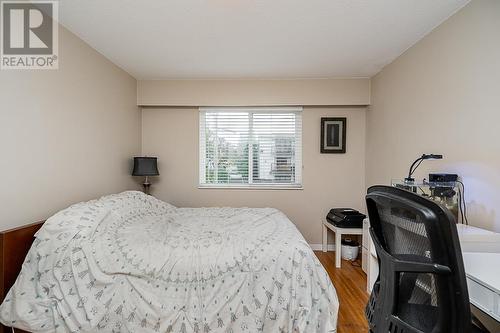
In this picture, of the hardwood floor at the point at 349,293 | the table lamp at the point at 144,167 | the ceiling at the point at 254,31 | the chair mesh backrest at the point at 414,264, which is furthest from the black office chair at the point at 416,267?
the table lamp at the point at 144,167

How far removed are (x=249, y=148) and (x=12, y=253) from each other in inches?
109

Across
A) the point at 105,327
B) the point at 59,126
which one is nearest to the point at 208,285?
the point at 105,327

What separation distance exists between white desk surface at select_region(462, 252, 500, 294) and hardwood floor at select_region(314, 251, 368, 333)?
40.1 inches

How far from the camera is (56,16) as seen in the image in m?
2.08

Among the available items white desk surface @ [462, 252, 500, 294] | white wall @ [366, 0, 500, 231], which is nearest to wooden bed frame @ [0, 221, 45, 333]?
white desk surface @ [462, 252, 500, 294]

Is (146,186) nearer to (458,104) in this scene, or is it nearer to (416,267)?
(416,267)

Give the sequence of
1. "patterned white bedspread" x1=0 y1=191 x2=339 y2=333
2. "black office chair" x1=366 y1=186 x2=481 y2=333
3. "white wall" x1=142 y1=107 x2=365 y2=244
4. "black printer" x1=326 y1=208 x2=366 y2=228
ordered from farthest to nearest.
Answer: "white wall" x1=142 y1=107 x2=365 y2=244, "black printer" x1=326 y1=208 x2=366 y2=228, "patterned white bedspread" x1=0 y1=191 x2=339 y2=333, "black office chair" x1=366 y1=186 x2=481 y2=333

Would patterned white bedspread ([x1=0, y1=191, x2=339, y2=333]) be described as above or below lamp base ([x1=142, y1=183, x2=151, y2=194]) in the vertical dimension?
below

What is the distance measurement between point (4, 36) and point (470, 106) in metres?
3.44

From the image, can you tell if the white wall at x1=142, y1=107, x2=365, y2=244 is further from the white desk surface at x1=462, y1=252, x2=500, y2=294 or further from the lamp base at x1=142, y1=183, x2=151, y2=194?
the white desk surface at x1=462, y1=252, x2=500, y2=294

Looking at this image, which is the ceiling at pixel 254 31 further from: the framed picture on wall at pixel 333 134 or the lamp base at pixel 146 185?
the lamp base at pixel 146 185

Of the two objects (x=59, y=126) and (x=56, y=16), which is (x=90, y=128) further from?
(x=56, y=16)

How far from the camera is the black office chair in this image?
2.45 feet

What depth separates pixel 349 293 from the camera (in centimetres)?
247
